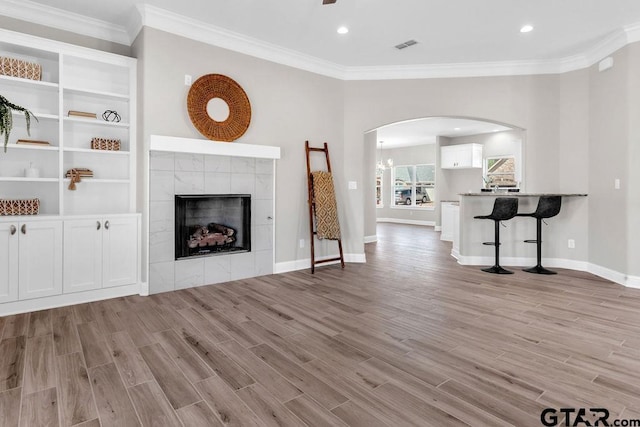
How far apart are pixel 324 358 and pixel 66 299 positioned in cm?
280

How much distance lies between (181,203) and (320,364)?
265 cm

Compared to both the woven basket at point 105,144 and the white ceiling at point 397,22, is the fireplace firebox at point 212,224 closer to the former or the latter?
the woven basket at point 105,144

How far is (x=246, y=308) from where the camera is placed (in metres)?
3.42

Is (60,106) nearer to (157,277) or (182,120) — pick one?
(182,120)

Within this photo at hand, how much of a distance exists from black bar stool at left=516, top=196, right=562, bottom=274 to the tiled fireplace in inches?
145

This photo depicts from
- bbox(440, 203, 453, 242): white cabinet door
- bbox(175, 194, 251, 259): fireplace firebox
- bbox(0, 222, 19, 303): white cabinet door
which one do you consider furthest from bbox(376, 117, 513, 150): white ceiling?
bbox(0, 222, 19, 303): white cabinet door

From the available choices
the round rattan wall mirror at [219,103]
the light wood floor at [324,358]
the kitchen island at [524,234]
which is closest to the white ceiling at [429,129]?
the kitchen island at [524,234]

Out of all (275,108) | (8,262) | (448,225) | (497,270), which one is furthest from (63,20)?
(448,225)

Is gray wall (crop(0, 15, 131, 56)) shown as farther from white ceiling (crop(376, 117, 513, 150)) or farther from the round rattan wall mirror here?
white ceiling (crop(376, 117, 513, 150))

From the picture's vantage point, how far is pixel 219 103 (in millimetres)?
4340

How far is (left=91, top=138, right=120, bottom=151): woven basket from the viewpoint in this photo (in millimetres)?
3874

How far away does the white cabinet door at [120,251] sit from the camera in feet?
12.3

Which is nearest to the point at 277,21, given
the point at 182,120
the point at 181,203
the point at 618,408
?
the point at 182,120

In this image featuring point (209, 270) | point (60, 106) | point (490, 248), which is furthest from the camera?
point (490, 248)
